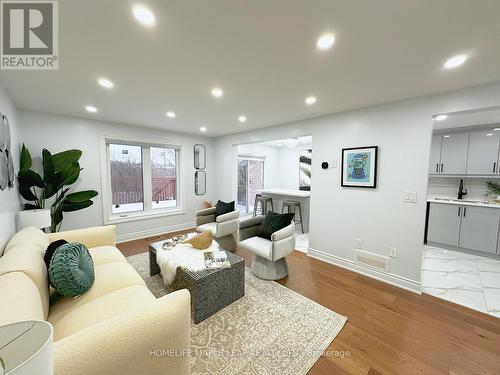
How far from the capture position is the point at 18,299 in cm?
98

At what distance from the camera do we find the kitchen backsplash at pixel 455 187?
→ 370 centimetres

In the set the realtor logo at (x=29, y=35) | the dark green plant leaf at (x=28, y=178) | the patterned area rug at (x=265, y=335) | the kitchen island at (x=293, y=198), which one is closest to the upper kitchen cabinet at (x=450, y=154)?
the kitchen island at (x=293, y=198)

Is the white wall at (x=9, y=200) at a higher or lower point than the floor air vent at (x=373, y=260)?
higher

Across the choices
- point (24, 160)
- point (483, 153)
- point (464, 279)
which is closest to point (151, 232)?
point (24, 160)

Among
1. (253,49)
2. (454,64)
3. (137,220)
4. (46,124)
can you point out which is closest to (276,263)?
(253,49)

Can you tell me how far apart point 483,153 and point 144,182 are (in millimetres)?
6385

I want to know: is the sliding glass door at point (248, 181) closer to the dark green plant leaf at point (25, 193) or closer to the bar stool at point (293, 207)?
the bar stool at point (293, 207)

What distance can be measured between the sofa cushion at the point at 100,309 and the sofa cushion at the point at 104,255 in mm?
655

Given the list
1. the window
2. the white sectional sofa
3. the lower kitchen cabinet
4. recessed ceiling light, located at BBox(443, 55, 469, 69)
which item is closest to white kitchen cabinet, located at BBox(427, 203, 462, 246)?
the lower kitchen cabinet

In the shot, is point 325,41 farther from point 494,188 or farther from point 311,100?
point 494,188

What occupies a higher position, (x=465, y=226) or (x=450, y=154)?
(x=450, y=154)

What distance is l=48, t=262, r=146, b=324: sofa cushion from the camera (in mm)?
1377

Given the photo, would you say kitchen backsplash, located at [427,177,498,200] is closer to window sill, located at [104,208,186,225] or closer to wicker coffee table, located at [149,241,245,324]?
wicker coffee table, located at [149,241,245,324]

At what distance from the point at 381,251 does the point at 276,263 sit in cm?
141
